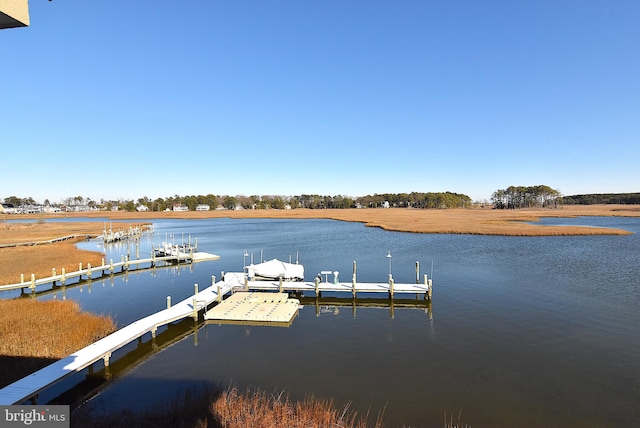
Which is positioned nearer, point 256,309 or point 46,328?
point 46,328

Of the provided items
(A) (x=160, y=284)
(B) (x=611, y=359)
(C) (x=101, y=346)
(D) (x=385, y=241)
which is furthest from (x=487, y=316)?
(D) (x=385, y=241)

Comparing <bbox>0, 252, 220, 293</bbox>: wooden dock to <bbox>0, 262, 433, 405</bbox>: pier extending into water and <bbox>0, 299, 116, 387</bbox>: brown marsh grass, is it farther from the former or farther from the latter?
<bbox>0, 262, 433, 405</bbox>: pier extending into water

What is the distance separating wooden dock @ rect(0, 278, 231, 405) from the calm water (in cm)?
160

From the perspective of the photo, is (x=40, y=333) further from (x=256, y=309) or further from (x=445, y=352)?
(x=445, y=352)

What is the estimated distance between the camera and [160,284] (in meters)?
38.1

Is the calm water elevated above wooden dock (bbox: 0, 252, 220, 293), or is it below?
below

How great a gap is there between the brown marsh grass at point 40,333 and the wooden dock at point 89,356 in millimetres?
1631

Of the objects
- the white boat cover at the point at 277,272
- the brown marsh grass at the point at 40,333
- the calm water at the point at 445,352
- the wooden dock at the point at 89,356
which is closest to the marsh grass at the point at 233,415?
the calm water at the point at 445,352

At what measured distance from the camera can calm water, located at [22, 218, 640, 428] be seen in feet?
51.6

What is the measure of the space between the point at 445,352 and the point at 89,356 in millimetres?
18700

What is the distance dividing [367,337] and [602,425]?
39.8 feet

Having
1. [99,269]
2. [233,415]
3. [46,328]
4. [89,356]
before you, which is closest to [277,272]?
[46,328]

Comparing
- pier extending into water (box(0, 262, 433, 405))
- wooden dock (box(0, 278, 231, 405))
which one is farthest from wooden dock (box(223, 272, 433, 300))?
wooden dock (box(0, 278, 231, 405))

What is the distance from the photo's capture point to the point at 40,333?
21141 millimetres
